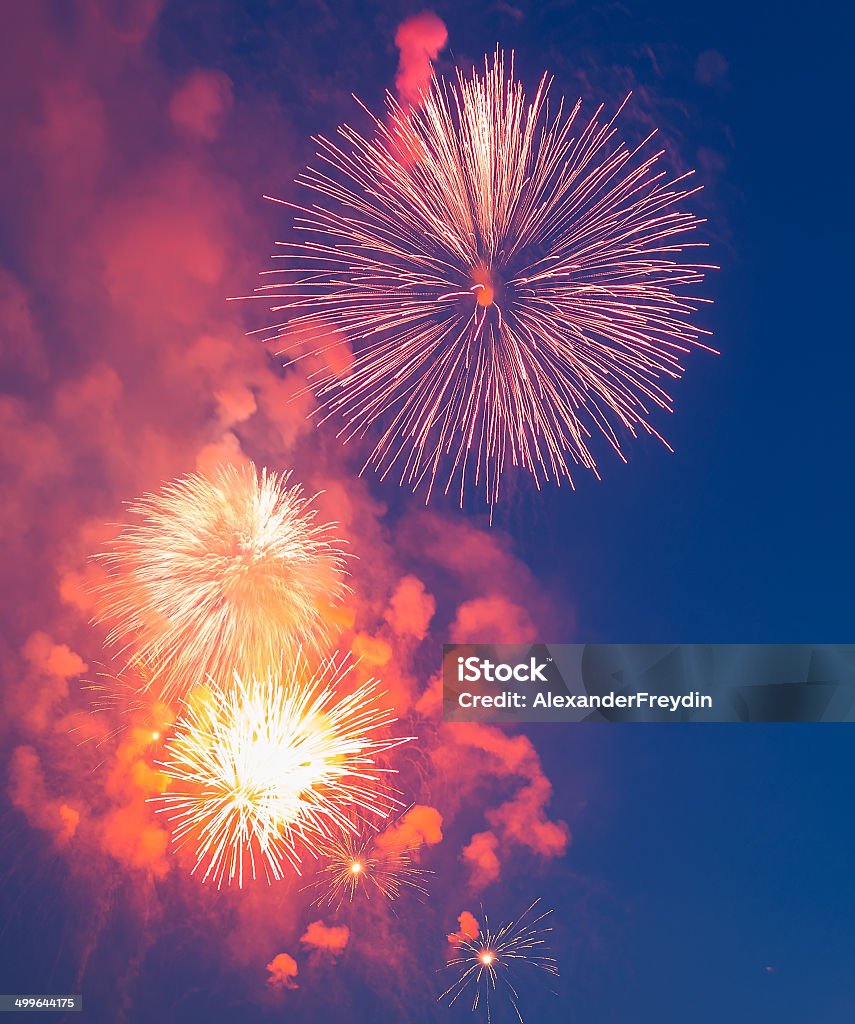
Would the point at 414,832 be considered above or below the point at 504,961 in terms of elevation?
above

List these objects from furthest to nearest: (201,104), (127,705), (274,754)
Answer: (201,104) → (127,705) → (274,754)

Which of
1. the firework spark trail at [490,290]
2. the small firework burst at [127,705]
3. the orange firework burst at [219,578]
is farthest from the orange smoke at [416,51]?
the small firework burst at [127,705]

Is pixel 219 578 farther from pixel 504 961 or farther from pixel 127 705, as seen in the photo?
pixel 504 961

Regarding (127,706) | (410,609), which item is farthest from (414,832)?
(127,706)

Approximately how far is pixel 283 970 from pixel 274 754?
783 millimetres

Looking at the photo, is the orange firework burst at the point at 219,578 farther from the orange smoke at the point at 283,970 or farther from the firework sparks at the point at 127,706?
the orange smoke at the point at 283,970

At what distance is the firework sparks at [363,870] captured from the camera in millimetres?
3150

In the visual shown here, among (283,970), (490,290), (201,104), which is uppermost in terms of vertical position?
(201,104)

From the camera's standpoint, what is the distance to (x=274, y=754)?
3.11 meters

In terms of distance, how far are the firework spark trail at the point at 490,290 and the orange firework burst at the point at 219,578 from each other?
412mm

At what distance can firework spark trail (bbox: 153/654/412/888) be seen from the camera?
10.3ft

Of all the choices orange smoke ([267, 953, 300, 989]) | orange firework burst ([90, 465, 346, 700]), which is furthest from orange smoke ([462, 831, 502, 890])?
orange firework burst ([90, 465, 346, 700])

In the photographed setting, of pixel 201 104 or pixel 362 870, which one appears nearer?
pixel 362 870

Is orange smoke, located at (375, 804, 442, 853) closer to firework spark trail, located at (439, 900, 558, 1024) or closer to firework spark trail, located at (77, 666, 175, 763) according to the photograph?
firework spark trail, located at (439, 900, 558, 1024)
